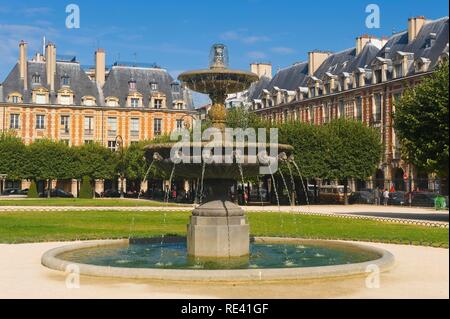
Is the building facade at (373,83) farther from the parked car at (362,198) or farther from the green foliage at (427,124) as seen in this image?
the green foliage at (427,124)

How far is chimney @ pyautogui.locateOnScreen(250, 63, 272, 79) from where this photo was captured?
84.2 metres

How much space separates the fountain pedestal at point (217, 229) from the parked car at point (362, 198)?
36370 mm

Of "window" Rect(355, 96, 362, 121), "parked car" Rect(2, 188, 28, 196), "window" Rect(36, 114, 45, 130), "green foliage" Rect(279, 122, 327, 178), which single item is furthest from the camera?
"window" Rect(36, 114, 45, 130)

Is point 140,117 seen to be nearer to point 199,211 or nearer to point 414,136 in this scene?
point 414,136

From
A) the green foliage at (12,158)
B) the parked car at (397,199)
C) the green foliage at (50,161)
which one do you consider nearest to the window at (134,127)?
the green foliage at (50,161)

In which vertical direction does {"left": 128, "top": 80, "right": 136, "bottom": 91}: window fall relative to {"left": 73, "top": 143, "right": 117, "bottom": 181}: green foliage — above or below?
above

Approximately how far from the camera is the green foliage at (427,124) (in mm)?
27594

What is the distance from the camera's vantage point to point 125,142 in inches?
2729

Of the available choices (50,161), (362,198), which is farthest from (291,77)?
(50,161)

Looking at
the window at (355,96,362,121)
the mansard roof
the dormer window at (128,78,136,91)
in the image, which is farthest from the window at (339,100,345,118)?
the mansard roof

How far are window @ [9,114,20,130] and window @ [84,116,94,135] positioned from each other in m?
6.95

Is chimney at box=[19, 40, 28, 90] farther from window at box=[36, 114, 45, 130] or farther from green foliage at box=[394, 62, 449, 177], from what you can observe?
green foliage at box=[394, 62, 449, 177]
